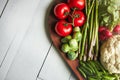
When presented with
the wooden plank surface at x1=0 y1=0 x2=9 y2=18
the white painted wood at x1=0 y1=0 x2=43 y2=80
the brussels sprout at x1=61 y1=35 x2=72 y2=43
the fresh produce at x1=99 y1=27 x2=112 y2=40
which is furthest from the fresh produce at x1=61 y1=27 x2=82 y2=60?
the wooden plank surface at x1=0 y1=0 x2=9 y2=18

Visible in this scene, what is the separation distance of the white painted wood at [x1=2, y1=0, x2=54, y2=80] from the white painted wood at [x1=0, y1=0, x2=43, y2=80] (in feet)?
0.09

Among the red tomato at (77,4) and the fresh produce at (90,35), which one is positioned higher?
the red tomato at (77,4)

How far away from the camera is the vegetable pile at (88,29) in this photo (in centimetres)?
138

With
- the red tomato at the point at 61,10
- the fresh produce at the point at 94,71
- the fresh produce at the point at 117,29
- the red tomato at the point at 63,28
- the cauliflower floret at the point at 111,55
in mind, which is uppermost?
the red tomato at the point at 61,10

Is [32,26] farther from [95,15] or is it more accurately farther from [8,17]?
[95,15]

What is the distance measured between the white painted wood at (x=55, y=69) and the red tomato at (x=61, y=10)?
19 centimetres

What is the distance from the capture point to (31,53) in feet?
4.83

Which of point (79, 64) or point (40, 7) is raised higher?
point (40, 7)

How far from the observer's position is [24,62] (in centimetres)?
147

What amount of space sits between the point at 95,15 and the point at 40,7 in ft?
1.09

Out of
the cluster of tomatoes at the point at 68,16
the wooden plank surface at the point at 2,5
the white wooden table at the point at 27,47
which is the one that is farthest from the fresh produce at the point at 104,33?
the wooden plank surface at the point at 2,5

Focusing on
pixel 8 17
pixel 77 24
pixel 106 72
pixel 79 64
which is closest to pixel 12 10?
pixel 8 17

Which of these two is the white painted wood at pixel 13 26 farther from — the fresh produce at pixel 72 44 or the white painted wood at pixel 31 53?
the fresh produce at pixel 72 44

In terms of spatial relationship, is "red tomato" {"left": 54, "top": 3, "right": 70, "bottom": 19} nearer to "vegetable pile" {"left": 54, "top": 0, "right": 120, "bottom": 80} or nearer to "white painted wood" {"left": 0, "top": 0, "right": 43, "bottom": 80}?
"vegetable pile" {"left": 54, "top": 0, "right": 120, "bottom": 80}
